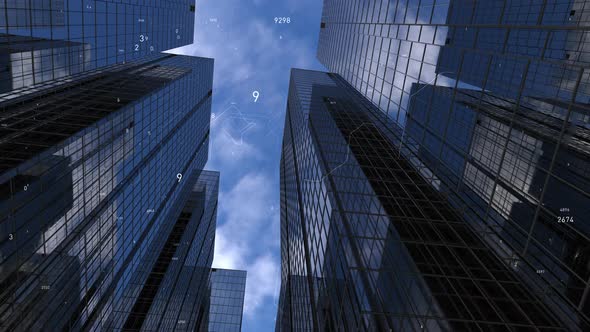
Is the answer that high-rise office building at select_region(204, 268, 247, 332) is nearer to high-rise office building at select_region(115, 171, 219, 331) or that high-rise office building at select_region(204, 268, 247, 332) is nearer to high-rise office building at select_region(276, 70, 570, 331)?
high-rise office building at select_region(115, 171, 219, 331)

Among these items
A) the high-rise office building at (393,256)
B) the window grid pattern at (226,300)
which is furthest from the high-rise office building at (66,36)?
the window grid pattern at (226,300)

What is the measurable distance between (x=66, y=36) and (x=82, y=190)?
17.9m

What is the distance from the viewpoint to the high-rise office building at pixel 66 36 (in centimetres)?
3422

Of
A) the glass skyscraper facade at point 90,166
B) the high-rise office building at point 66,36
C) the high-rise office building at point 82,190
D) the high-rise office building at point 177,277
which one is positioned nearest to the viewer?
the high-rise office building at point 82,190

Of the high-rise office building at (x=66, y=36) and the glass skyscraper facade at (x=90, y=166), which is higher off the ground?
the high-rise office building at (x=66, y=36)

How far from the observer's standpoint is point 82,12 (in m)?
43.1

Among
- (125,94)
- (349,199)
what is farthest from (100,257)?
(349,199)

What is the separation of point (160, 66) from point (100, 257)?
51.0 metres

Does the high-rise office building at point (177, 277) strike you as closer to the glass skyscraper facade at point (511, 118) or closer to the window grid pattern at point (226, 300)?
the window grid pattern at point (226, 300)

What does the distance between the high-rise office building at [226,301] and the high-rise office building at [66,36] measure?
278 ft

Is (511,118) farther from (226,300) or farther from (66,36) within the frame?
(226,300)

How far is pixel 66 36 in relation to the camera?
137ft

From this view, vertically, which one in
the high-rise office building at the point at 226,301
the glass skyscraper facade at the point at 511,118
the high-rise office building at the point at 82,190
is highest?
the glass skyscraper facade at the point at 511,118

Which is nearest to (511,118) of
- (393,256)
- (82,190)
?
(393,256)
